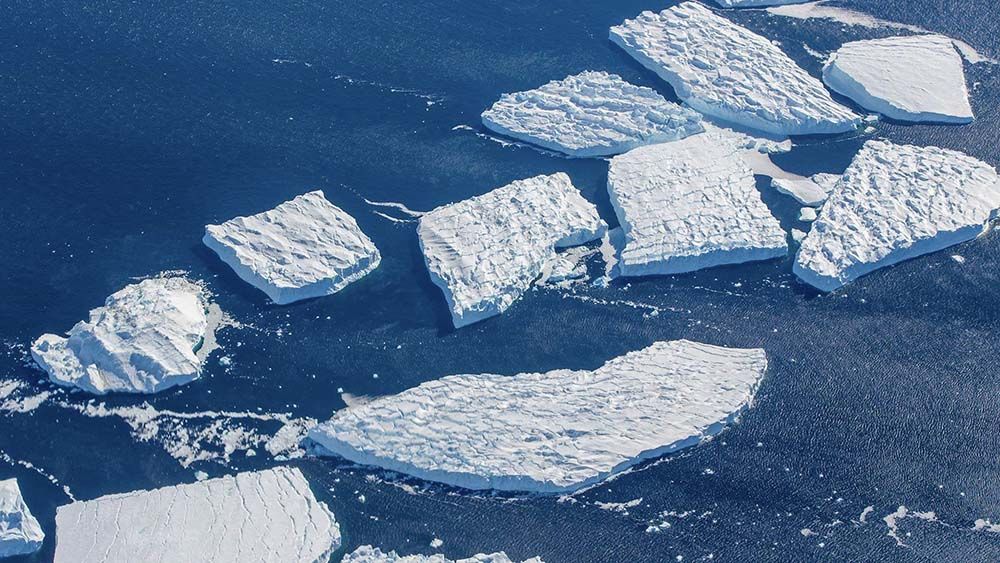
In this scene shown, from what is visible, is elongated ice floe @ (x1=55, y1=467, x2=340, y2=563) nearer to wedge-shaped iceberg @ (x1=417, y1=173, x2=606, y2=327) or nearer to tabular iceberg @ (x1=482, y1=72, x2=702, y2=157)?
wedge-shaped iceberg @ (x1=417, y1=173, x2=606, y2=327)

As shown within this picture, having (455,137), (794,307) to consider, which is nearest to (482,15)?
(455,137)

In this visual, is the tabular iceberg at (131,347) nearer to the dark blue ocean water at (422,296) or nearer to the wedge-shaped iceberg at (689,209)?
the dark blue ocean water at (422,296)

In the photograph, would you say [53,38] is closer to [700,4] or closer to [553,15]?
[553,15]

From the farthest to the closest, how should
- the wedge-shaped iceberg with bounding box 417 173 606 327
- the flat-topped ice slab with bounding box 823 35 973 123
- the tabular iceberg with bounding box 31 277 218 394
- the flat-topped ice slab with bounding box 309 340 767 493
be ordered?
1. the flat-topped ice slab with bounding box 823 35 973 123
2. the wedge-shaped iceberg with bounding box 417 173 606 327
3. the tabular iceberg with bounding box 31 277 218 394
4. the flat-topped ice slab with bounding box 309 340 767 493

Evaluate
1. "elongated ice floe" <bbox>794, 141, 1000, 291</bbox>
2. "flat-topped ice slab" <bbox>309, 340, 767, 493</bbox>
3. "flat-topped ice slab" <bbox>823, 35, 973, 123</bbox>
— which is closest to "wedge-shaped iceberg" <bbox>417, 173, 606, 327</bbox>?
"flat-topped ice slab" <bbox>309, 340, 767, 493</bbox>

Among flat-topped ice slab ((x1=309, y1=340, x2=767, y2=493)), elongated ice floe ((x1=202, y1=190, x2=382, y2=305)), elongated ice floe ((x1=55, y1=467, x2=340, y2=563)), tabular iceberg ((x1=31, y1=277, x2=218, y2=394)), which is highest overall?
elongated ice floe ((x1=202, y1=190, x2=382, y2=305))

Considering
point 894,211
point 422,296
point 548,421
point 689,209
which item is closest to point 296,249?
point 422,296
